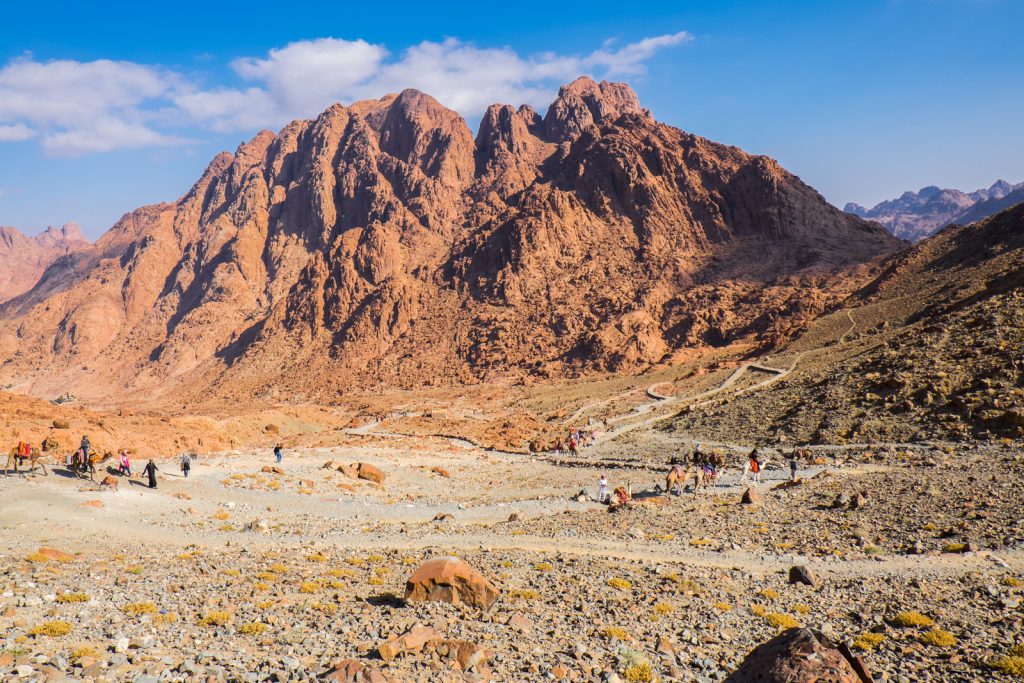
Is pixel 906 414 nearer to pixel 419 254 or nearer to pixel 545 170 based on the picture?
pixel 419 254

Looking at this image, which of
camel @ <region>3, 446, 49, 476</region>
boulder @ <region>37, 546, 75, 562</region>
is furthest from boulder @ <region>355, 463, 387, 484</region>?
boulder @ <region>37, 546, 75, 562</region>

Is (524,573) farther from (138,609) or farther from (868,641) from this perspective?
(138,609)

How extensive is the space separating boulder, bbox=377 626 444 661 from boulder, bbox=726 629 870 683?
486cm

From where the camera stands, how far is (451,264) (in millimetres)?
120062

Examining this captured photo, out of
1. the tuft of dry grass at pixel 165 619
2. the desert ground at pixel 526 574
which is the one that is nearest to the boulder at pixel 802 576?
the desert ground at pixel 526 574

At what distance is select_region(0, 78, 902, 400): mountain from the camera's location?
96688 mm

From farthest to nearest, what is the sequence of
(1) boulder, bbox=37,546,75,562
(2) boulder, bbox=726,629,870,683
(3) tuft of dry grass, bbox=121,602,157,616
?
(1) boulder, bbox=37,546,75,562 → (3) tuft of dry grass, bbox=121,602,157,616 → (2) boulder, bbox=726,629,870,683

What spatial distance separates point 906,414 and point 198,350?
431 feet

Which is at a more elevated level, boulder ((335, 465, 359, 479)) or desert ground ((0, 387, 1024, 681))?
desert ground ((0, 387, 1024, 681))

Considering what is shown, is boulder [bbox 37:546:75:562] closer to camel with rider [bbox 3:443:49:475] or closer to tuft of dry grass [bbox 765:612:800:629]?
camel with rider [bbox 3:443:49:475]

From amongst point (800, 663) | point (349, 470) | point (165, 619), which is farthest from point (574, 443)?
point (800, 663)

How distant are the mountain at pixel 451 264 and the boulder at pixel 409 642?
69743 mm

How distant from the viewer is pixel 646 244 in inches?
4355

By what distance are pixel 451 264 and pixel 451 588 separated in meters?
110
